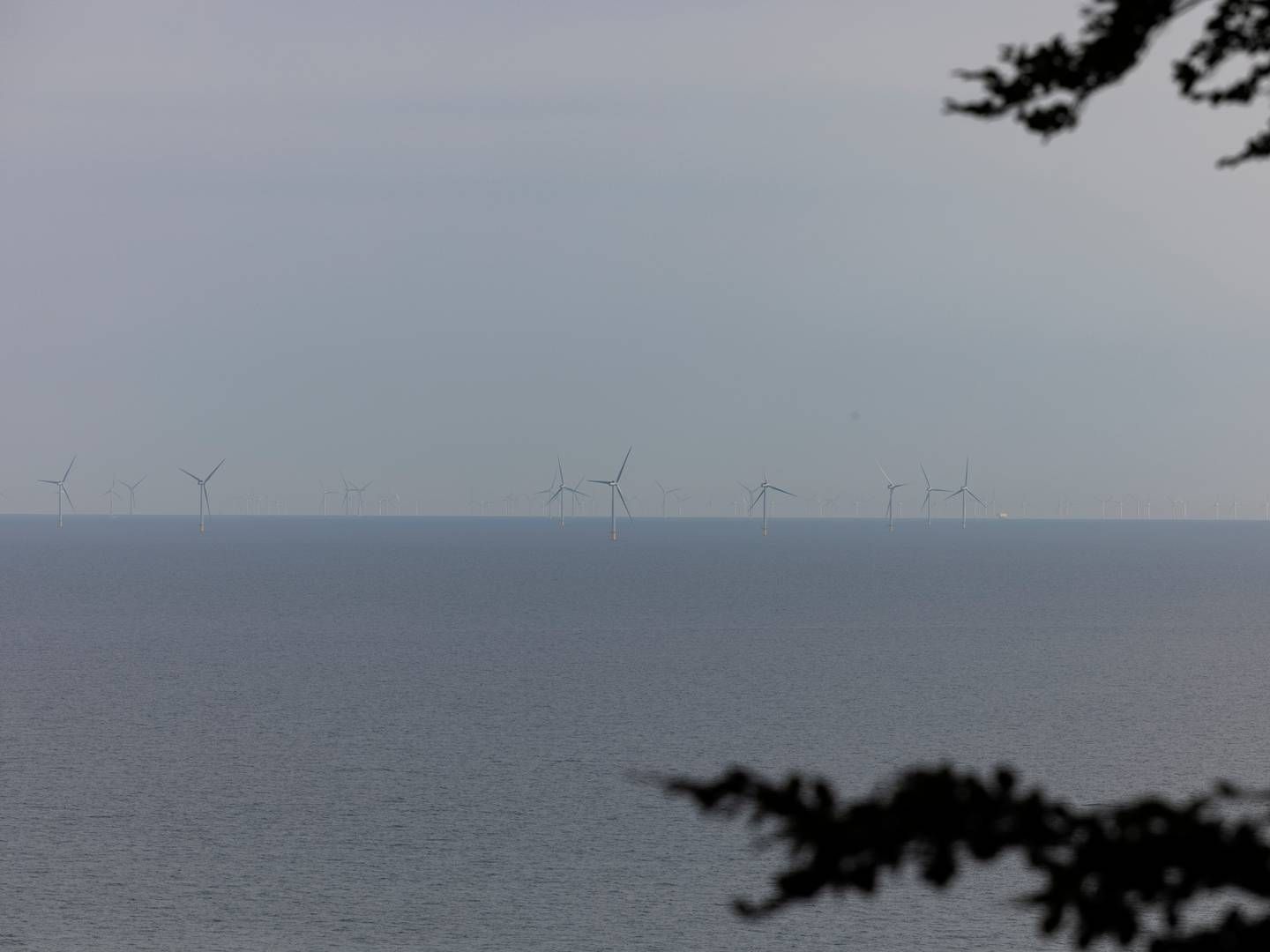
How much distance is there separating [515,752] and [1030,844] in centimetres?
7190

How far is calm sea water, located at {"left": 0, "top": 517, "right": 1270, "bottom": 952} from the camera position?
5038 cm

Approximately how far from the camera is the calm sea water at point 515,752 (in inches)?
1983

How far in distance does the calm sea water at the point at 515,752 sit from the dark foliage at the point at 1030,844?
11993 mm

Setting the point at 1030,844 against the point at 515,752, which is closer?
the point at 1030,844

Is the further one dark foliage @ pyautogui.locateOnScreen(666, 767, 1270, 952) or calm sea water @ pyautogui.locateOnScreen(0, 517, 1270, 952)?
calm sea water @ pyautogui.locateOnScreen(0, 517, 1270, 952)

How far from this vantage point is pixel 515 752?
77125mm

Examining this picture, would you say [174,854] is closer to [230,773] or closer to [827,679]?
[230,773]

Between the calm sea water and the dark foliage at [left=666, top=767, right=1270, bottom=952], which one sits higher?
the dark foliage at [left=666, top=767, right=1270, bottom=952]

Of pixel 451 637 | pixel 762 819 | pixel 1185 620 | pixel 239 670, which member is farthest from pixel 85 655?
pixel 762 819

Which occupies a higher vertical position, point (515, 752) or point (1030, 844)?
point (1030, 844)

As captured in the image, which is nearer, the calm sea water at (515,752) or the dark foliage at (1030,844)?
the dark foliage at (1030,844)

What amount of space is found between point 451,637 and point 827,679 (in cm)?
4175

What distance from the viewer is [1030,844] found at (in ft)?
22.0

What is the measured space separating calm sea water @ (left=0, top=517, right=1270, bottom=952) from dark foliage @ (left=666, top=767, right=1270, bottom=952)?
39.3 feet
